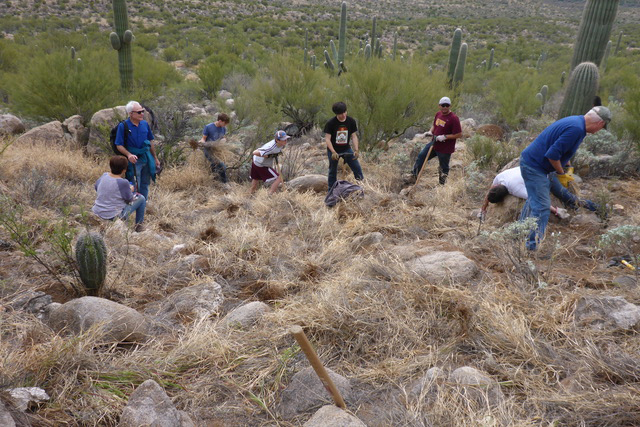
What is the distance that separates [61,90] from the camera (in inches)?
396

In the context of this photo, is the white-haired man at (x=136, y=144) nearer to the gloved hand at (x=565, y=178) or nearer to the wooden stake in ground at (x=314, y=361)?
the wooden stake in ground at (x=314, y=361)

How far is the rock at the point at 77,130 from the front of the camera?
30.4 feet

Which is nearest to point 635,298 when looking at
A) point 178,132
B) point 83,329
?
point 83,329

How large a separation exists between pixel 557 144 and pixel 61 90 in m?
9.85

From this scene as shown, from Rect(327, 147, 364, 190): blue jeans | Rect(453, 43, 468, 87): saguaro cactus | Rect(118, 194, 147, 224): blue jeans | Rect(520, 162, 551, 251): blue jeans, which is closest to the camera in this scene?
Rect(520, 162, 551, 251): blue jeans

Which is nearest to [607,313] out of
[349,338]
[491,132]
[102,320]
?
[349,338]

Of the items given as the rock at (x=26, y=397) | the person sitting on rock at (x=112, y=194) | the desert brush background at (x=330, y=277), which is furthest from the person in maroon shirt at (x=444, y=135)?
the rock at (x=26, y=397)

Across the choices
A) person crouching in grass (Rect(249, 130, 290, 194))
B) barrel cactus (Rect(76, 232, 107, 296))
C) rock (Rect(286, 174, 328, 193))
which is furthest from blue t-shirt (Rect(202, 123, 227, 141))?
barrel cactus (Rect(76, 232, 107, 296))

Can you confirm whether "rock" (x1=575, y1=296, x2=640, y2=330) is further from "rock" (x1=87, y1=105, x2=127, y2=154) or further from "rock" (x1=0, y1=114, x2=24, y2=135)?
"rock" (x1=0, y1=114, x2=24, y2=135)

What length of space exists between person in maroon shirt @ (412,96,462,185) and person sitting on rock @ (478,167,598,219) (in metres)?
1.57

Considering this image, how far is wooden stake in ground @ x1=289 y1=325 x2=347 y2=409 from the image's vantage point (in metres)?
1.94

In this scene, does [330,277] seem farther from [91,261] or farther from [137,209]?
[137,209]

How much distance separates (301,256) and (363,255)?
→ 2.02 feet

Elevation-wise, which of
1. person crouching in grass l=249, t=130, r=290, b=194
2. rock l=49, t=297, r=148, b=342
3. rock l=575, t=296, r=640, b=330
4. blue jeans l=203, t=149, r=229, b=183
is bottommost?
blue jeans l=203, t=149, r=229, b=183
